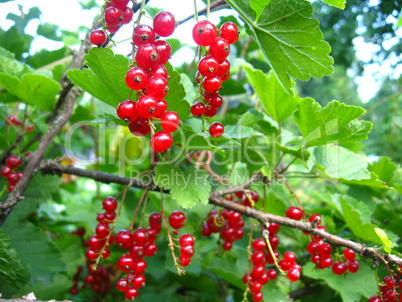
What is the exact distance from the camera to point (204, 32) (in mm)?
513

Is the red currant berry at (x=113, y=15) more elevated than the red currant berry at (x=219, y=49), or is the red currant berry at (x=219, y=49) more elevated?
the red currant berry at (x=113, y=15)

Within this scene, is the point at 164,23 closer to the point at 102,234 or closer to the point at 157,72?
the point at 157,72

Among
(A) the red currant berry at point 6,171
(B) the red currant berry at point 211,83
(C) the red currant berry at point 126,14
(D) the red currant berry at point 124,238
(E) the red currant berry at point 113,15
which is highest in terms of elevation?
(C) the red currant berry at point 126,14

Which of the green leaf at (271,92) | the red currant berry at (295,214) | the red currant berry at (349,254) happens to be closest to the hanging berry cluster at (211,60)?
the green leaf at (271,92)

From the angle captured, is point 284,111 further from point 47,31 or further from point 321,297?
point 47,31

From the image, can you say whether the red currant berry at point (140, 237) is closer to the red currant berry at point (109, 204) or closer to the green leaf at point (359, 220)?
the red currant berry at point (109, 204)

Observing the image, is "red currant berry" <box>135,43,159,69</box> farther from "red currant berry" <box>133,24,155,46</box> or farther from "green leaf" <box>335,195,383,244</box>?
"green leaf" <box>335,195,383,244</box>

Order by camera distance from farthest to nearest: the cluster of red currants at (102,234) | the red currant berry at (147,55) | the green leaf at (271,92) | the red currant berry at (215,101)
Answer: the green leaf at (271,92)
the cluster of red currants at (102,234)
the red currant berry at (215,101)
the red currant berry at (147,55)

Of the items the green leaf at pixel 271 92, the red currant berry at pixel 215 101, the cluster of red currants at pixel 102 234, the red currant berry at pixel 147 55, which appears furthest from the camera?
the green leaf at pixel 271 92

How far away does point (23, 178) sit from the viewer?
29.9 inches

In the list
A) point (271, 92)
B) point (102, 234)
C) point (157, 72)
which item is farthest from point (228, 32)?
point (102, 234)

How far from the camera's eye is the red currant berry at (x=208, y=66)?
53 centimetres

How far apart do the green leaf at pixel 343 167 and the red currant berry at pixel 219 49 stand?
1.19ft

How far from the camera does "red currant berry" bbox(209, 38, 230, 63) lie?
1.76 ft
